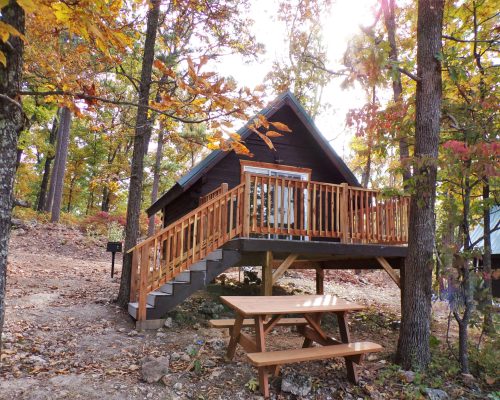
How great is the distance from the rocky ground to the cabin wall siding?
3.38 metres

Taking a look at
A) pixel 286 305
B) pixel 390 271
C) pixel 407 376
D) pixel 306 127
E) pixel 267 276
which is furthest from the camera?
pixel 306 127

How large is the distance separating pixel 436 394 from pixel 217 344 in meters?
2.98

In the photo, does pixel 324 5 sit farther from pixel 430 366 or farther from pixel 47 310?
pixel 47 310

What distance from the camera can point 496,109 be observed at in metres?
5.87

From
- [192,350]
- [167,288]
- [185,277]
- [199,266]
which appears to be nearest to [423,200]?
[192,350]

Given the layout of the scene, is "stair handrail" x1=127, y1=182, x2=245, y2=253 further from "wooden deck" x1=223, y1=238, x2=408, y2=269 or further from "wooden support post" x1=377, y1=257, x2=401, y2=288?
"wooden support post" x1=377, y1=257, x2=401, y2=288

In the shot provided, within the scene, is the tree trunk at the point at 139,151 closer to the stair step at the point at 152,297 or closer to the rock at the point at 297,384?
the stair step at the point at 152,297

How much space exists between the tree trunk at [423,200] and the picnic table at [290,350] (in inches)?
45.2

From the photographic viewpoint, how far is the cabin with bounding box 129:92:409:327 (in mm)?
6391

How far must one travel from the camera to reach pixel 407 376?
4953mm

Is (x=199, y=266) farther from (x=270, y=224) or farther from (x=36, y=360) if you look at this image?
(x=36, y=360)

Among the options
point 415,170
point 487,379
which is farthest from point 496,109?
point 487,379

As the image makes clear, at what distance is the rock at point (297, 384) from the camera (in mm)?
4137

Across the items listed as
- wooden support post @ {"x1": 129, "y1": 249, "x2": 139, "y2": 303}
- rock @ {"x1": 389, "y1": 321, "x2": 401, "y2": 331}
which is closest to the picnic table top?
wooden support post @ {"x1": 129, "y1": 249, "x2": 139, "y2": 303}
